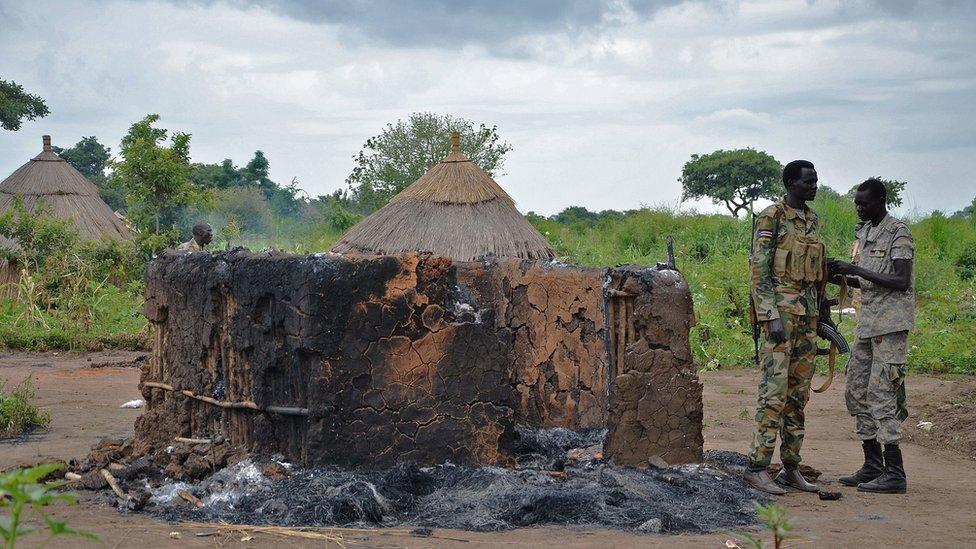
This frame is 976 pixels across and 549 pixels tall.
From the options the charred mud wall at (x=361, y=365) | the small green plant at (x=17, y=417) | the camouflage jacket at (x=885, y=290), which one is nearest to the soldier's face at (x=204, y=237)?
the small green plant at (x=17, y=417)

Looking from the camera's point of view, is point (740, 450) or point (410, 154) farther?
point (410, 154)

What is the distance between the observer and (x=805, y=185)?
6410mm

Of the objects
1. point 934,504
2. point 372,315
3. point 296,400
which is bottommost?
point 934,504

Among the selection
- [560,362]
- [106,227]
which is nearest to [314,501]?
[560,362]

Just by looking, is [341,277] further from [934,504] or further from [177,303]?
[934,504]

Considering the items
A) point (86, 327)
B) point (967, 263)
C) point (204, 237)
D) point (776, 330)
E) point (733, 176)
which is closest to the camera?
point (776, 330)

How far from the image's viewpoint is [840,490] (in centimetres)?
654

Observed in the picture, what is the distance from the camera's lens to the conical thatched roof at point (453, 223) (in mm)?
13938

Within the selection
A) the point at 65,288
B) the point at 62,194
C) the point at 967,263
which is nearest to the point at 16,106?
the point at 62,194

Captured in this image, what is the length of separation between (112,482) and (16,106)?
68.7 ft

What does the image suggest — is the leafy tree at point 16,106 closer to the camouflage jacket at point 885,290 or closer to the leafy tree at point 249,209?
the leafy tree at point 249,209

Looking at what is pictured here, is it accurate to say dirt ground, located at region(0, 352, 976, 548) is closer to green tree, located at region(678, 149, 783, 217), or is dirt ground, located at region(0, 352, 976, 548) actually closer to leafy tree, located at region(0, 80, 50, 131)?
leafy tree, located at region(0, 80, 50, 131)

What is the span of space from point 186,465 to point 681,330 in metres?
3.16

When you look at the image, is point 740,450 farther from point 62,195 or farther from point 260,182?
point 260,182
